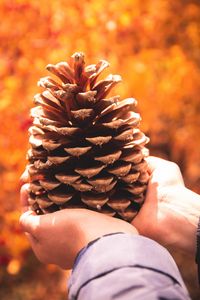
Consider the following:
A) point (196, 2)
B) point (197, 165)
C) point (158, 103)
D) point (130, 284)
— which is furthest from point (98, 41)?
point (130, 284)

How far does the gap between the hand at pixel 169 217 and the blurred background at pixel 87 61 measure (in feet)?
3.83

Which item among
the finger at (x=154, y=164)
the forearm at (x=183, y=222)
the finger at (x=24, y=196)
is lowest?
the forearm at (x=183, y=222)

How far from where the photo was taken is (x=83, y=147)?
106 cm

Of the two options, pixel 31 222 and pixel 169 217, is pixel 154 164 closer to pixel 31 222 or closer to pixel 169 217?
pixel 169 217

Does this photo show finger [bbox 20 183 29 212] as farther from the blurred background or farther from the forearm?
the blurred background

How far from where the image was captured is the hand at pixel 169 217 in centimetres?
112

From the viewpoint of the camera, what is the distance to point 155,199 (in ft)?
3.71

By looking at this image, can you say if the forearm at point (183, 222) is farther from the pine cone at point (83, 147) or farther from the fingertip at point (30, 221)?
the fingertip at point (30, 221)

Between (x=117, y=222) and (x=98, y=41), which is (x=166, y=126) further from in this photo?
(x=117, y=222)

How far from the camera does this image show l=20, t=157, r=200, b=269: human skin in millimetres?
976

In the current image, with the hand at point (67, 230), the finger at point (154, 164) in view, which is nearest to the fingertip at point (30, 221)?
the hand at point (67, 230)

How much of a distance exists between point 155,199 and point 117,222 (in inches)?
6.7

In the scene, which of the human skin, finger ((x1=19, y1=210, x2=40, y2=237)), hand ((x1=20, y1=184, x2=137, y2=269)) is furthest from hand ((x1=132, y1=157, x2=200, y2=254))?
finger ((x1=19, y1=210, x2=40, y2=237))

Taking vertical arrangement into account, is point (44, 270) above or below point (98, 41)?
below
